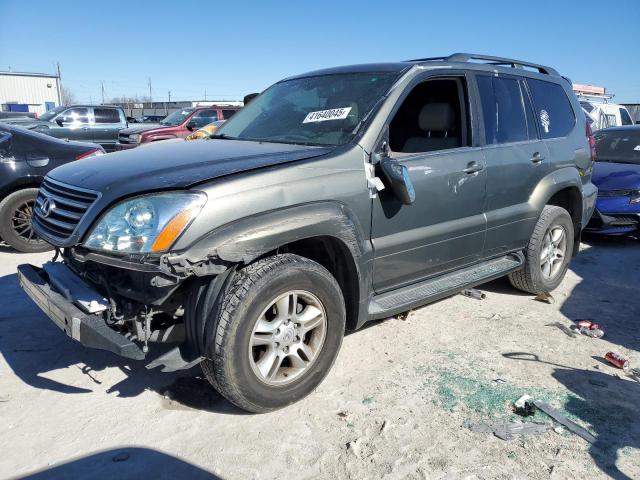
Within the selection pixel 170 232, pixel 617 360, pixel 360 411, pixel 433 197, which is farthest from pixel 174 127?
pixel 617 360

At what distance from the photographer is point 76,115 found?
→ 15656 mm

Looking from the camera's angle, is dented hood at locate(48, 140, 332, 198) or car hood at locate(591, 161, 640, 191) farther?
car hood at locate(591, 161, 640, 191)

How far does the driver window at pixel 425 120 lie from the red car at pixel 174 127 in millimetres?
8589

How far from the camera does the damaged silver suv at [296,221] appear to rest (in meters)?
2.54

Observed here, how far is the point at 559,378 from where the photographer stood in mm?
3297

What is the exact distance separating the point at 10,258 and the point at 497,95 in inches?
209

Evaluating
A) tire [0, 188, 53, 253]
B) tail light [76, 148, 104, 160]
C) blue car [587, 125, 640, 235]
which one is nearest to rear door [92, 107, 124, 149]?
tail light [76, 148, 104, 160]

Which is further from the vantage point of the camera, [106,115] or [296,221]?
[106,115]

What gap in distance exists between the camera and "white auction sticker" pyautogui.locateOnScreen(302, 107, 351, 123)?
3419 millimetres

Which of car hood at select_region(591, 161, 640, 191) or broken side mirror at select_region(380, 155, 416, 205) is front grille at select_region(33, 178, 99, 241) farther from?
car hood at select_region(591, 161, 640, 191)

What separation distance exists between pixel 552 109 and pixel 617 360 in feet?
7.88

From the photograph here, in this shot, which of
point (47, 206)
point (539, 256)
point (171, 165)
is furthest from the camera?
point (539, 256)

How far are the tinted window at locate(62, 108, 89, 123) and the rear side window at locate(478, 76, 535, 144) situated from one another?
14.5 meters

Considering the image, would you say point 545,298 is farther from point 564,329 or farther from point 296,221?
point 296,221
